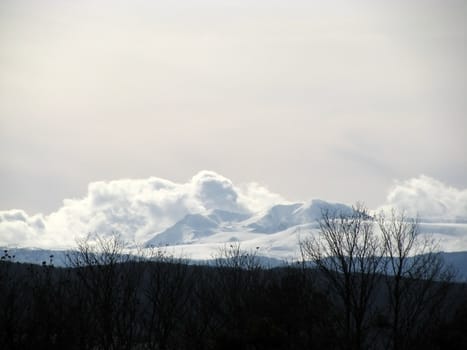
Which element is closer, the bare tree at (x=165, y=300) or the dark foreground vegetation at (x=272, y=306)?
the dark foreground vegetation at (x=272, y=306)

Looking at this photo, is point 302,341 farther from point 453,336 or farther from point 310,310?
point 453,336

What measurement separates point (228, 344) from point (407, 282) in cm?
1064

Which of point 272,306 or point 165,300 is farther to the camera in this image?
point 272,306

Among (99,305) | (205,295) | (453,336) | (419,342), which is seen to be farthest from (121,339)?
(453,336)

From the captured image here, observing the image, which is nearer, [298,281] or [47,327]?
[47,327]

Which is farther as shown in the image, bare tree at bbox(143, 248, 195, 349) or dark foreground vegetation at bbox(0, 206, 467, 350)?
bare tree at bbox(143, 248, 195, 349)

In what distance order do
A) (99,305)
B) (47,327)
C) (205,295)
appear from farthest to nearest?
(205,295) → (99,305) → (47,327)

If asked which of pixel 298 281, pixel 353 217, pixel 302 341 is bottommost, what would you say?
pixel 302 341

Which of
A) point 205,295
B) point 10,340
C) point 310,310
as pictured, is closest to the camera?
point 10,340

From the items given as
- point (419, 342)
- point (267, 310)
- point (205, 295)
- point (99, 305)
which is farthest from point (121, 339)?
point (419, 342)

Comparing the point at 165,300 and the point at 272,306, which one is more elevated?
the point at 165,300

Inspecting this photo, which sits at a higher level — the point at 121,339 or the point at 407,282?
the point at 407,282

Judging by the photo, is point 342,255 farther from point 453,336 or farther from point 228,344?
point 453,336

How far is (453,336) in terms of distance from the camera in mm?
41219
